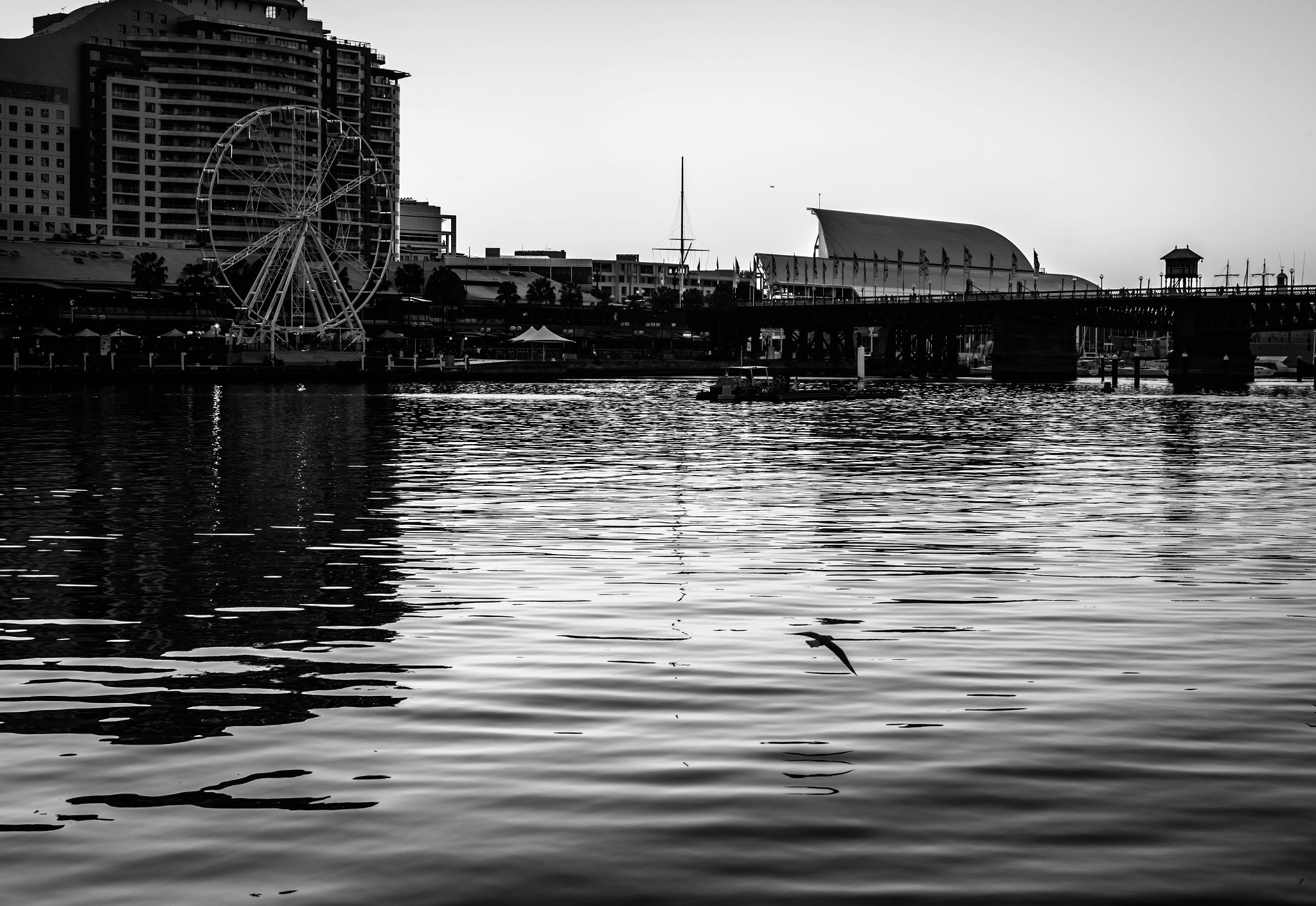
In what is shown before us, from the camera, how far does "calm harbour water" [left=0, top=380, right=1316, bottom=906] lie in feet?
33.1

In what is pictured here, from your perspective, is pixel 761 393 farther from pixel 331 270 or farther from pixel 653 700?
pixel 653 700

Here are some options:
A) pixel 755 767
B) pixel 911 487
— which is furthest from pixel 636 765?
pixel 911 487

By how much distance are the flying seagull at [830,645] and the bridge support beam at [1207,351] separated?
591 ft

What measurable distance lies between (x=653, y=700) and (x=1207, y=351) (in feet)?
633

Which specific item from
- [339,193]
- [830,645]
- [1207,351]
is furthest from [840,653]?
[1207,351]

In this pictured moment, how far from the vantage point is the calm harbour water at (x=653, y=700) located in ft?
33.1

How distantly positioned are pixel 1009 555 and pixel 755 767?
669 inches

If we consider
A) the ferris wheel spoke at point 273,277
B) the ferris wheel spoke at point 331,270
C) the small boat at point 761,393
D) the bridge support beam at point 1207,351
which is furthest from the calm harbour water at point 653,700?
the bridge support beam at point 1207,351

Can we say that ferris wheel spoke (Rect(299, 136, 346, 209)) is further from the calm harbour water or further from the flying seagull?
the flying seagull

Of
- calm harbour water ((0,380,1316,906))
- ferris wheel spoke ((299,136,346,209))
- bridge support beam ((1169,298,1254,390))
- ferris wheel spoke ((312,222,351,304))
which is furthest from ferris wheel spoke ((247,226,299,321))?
calm harbour water ((0,380,1316,906))

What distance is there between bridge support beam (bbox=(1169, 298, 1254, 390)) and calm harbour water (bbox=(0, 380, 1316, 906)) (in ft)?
514

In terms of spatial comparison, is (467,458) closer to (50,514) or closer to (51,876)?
(50,514)

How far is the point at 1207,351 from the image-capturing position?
193 metres

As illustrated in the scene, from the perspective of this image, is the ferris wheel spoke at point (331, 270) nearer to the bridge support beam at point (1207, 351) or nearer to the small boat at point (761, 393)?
the small boat at point (761, 393)
